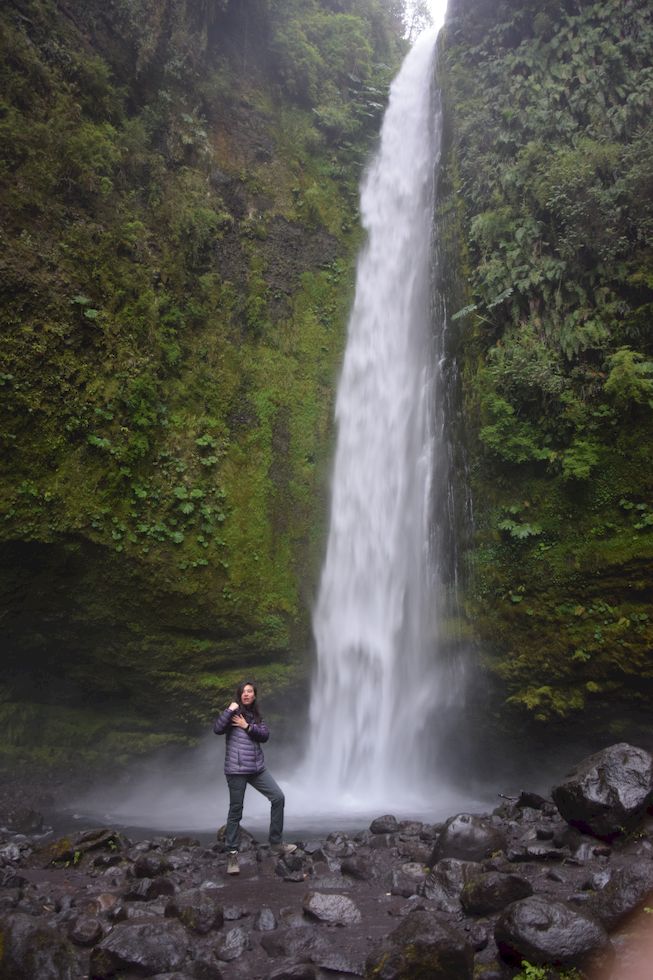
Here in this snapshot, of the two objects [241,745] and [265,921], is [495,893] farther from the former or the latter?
[241,745]

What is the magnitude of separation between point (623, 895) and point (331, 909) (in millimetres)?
2016

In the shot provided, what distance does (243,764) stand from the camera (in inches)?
239

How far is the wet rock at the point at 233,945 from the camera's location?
3979 millimetres

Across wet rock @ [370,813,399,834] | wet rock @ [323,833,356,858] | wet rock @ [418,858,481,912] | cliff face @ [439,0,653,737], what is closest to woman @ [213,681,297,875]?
wet rock @ [323,833,356,858]

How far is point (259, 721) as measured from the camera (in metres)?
6.29

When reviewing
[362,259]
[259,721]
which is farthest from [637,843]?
[362,259]

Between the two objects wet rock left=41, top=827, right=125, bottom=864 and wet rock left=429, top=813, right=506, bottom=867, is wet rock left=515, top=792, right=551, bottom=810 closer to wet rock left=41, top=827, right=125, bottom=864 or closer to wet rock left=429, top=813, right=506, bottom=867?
wet rock left=429, top=813, right=506, bottom=867

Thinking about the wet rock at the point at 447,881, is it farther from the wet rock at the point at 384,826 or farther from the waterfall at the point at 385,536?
the waterfall at the point at 385,536

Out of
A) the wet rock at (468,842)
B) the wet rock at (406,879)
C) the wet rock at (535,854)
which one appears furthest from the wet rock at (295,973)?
the wet rock at (535,854)

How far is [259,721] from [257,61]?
14667 mm

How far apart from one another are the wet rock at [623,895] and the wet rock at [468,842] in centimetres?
149

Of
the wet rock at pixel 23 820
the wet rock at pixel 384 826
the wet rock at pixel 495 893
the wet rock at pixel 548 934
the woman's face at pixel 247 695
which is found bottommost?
the wet rock at pixel 23 820

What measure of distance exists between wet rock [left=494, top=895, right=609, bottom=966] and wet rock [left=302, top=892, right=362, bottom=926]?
4.27 ft

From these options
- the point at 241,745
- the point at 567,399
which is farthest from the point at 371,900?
the point at 567,399
